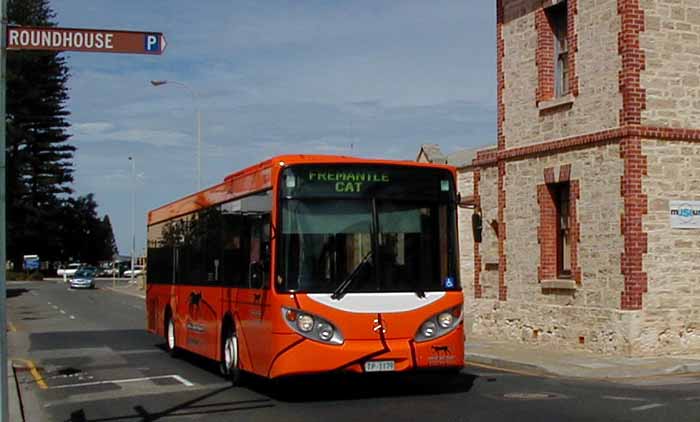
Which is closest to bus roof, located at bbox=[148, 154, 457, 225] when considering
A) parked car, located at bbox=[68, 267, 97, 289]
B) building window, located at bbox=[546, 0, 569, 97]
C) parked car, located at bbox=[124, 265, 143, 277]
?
building window, located at bbox=[546, 0, 569, 97]

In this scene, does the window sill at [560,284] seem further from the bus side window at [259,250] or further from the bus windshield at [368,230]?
the bus side window at [259,250]

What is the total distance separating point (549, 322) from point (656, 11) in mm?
6493

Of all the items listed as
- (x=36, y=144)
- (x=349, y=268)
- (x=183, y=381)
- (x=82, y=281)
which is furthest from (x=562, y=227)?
(x=36, y=144)

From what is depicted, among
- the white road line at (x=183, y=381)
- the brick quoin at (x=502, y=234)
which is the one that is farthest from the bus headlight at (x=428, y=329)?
the brick quoin at (x=502, y=234)

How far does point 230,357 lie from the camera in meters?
14.4

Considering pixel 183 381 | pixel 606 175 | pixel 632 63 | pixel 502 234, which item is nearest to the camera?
pixel 183 381

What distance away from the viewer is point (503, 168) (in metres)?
22.3

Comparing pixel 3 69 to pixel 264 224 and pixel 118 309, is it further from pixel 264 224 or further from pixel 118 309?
pixel 118 309

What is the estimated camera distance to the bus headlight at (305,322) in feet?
38.8

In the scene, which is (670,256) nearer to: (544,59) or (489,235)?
(544,59)

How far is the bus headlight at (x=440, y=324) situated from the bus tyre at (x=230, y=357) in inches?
118

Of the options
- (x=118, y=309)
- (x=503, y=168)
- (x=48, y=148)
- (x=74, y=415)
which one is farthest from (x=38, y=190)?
(x=74, y=415)

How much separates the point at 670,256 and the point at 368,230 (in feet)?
28.1

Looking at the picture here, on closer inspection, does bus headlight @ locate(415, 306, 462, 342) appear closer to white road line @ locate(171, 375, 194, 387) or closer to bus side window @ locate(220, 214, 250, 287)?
bus side window @ locate(220, 214, 250, 287)
